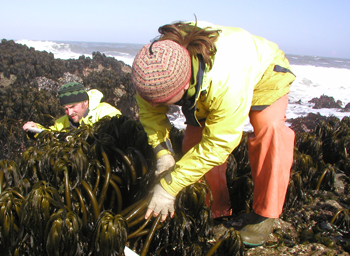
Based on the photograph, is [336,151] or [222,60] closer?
[222,60]

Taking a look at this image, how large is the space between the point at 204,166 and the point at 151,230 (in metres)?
0.58

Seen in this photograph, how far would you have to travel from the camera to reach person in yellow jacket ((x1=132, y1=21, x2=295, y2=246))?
135cm

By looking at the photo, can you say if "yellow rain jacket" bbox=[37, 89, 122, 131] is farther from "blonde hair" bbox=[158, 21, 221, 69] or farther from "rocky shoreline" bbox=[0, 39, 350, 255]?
"blonde hair" bbox=[158, 21, 221, 69]

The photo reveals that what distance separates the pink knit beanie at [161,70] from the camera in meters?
1.29

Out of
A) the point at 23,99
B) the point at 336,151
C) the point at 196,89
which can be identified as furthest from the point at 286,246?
the point at 23,99

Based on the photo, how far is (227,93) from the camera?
1.43 m

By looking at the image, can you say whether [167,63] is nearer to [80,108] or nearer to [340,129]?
[80,108]

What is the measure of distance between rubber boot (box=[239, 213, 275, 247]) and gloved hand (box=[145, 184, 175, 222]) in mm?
614

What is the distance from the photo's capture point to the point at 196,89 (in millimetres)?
1466

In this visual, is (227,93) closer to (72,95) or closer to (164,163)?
(164,163)

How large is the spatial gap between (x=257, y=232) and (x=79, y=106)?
265 cm

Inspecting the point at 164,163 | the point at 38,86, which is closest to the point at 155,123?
the point at 164,163

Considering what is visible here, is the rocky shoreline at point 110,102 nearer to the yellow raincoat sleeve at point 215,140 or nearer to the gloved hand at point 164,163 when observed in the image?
the gloved hand at point 164,163

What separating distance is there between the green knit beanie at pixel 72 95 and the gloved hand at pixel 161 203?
7.45ft
